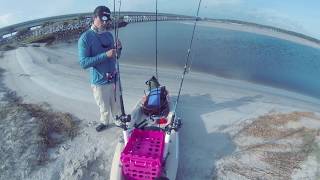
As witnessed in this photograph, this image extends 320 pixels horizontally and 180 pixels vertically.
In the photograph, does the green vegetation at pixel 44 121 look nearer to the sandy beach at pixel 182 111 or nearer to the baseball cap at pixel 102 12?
the sandy beach at pixel 182 111

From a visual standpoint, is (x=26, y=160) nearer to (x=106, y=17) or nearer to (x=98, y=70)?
(x=98, y=70)

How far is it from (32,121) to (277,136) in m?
6.89

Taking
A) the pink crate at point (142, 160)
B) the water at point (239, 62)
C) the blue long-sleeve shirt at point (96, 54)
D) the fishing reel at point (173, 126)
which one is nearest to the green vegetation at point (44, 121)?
the blue long-sleeve shirt at point (96, 54)

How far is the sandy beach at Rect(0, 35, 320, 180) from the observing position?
823cm

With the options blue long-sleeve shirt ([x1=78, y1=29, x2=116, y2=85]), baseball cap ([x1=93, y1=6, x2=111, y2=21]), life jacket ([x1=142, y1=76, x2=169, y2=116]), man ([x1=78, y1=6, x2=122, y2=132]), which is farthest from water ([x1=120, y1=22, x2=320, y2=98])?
baseball cap ([x1=93, y1=6, x2=111, y2=21])

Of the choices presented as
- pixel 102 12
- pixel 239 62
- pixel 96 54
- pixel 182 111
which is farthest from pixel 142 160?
pixel 239 62

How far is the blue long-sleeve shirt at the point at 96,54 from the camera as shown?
27.2 feet

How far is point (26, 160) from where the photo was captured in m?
8.24

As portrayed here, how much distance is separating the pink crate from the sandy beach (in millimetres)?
995

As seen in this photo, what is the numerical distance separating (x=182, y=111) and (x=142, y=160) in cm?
482

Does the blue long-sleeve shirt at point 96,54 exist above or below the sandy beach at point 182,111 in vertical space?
above

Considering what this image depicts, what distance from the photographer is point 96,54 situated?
8500 millimetres

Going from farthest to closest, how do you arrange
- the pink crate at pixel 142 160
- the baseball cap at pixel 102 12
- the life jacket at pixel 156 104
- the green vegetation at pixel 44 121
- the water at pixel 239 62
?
1. the water at pixel 239 62
2. the life jacket at pixel 156 104
3. the green vegetation at pixel 44 121
4. the baseball cap at pixel 102 12
5. the pink crate at pixel 142 160

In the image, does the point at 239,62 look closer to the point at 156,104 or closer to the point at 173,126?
the point at 156,104
